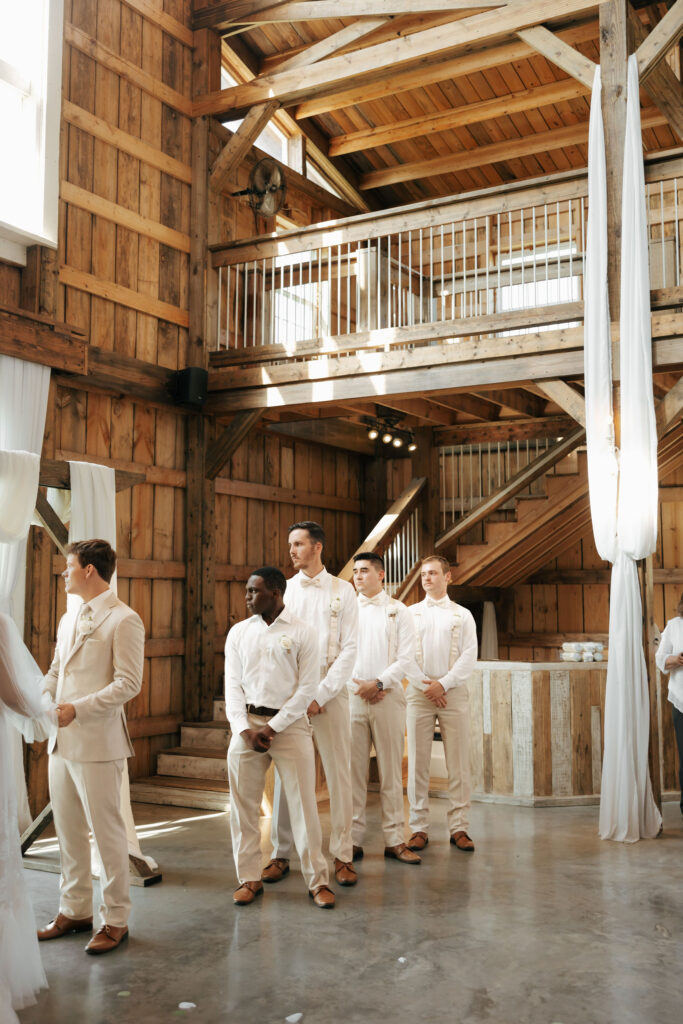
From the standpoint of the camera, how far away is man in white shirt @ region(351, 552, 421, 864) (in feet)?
17.5

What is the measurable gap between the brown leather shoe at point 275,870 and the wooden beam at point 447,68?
6268mm

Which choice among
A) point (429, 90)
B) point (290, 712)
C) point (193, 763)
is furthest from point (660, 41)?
point (193, 763)

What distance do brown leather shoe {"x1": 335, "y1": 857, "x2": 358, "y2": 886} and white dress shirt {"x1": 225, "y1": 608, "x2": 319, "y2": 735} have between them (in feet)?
3.20

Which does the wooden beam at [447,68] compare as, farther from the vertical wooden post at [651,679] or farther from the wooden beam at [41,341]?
the vertical wooden post at [651,679]

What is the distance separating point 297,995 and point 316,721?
1619 mm

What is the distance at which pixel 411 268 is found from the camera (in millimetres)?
8742

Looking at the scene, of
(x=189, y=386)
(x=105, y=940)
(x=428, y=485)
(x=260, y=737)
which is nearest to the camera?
(x=105, y=940)

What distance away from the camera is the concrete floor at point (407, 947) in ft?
10.9

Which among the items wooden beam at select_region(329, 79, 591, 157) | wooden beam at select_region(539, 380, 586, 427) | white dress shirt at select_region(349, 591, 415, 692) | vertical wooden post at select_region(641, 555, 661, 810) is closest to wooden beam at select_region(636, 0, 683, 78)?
wooden beam at select_region(539, 380, 586, 427)

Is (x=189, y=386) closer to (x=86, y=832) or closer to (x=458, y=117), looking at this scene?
(x=458, y=117)

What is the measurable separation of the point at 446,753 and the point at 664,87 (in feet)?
17.6


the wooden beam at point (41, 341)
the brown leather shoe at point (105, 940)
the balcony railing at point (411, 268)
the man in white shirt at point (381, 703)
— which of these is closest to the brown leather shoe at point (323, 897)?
the man in white shirt at point (381, 703)

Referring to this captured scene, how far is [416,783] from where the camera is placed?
5.71 meters

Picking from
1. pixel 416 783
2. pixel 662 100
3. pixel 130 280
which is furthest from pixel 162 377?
pixel 662 100
